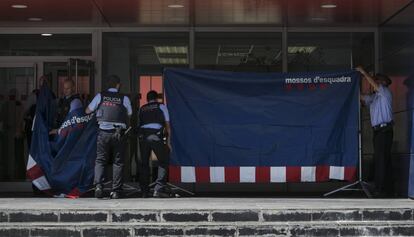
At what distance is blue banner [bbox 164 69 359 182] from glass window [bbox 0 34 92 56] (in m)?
2.89

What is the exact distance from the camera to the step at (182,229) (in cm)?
809

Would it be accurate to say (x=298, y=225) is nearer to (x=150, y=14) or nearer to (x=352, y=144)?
(x=352, y=144)

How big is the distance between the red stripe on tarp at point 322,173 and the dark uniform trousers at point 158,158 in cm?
248

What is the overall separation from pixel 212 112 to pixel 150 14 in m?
2.30

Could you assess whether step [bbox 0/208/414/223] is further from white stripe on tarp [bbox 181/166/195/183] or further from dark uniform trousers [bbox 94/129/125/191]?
white stripe on tarp [bbox 181/166/195/183]

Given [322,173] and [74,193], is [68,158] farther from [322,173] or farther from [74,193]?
[322,173]

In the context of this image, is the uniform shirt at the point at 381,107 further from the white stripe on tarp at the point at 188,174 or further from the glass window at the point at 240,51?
the white stripe on tarp at the point at 188,174

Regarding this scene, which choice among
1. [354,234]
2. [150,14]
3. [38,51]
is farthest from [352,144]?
[38,51]

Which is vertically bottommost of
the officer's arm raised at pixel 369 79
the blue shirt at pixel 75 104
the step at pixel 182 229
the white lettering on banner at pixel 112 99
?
the step at pixel 182 229

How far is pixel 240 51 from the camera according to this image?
1232 centimetres

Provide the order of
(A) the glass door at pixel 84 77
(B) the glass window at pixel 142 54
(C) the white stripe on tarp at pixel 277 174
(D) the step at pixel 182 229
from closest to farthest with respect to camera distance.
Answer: (D) the step at pixel 182 229, (C) the white stripe on tarp at pixel 277 174, (A) the glass door at pixel 84 77, (B) the glass window at pixel 142 54

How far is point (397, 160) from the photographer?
10156 millimetres

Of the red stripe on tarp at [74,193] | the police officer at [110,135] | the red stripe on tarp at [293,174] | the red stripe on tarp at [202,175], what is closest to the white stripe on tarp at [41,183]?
the red stripe on tarp at [74,193]

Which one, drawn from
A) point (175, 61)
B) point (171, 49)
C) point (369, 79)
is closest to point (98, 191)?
point (175, 61)
